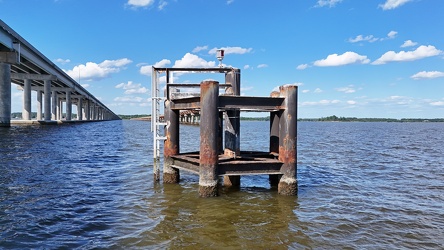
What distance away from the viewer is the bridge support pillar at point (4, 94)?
46.3m

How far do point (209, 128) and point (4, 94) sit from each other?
48.7 meters

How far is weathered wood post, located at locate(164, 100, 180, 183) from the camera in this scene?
40.0ft

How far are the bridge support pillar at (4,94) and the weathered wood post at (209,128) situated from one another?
1887 inches

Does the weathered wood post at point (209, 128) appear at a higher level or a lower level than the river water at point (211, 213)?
higher

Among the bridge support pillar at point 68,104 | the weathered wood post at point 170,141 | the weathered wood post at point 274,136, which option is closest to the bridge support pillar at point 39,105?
the bridge support pillar at point 68,104

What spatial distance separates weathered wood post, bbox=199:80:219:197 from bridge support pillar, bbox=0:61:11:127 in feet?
157

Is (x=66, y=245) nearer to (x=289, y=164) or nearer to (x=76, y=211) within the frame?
(x=76, y=211)

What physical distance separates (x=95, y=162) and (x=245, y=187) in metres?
11.1

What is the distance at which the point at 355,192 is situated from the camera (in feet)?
40.1

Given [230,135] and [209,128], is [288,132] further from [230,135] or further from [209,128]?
[209,128]

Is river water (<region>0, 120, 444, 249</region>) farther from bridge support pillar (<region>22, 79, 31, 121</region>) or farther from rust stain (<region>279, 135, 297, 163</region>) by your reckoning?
bridge support pillar (<region>22, 79, 31, 121</region>)

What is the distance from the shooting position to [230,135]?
12.0m

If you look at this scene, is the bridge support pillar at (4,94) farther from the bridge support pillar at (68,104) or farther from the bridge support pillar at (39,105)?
the bridge support pillar at (39,105)

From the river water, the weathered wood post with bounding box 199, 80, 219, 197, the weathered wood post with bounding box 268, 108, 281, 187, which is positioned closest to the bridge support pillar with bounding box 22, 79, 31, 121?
the river water
